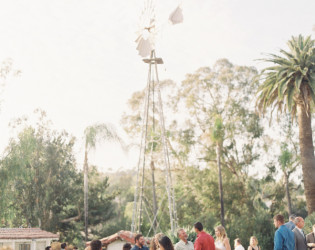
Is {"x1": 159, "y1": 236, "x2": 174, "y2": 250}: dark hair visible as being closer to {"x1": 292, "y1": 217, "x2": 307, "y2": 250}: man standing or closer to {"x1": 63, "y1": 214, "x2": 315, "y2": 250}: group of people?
{"x1": 63, "y1": 214, "x2": 315, "y2": 250}: group of people

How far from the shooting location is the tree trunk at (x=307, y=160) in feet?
84.7

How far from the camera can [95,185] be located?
40969 millimetres

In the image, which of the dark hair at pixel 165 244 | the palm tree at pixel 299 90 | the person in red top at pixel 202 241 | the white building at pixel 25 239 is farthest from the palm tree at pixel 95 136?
the dark hair at pixel 165 244

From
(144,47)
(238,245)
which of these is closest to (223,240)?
(238,245)

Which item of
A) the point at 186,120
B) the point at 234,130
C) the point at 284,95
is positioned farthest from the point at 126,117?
the point at 284,95

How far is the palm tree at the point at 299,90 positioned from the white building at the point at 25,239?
15.4m

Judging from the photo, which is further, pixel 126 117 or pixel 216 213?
pixel 126 117

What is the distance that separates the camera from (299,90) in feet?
85.0

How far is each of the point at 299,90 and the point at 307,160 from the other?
4.20 metres

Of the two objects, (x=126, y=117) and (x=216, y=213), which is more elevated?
(x=126, y=117)

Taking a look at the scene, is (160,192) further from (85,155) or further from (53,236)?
(53,236)

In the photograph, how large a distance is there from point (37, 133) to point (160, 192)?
13520 mm

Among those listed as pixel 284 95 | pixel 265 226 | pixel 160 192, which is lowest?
pixel 265 226

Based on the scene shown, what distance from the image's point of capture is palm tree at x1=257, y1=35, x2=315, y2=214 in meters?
26.2
